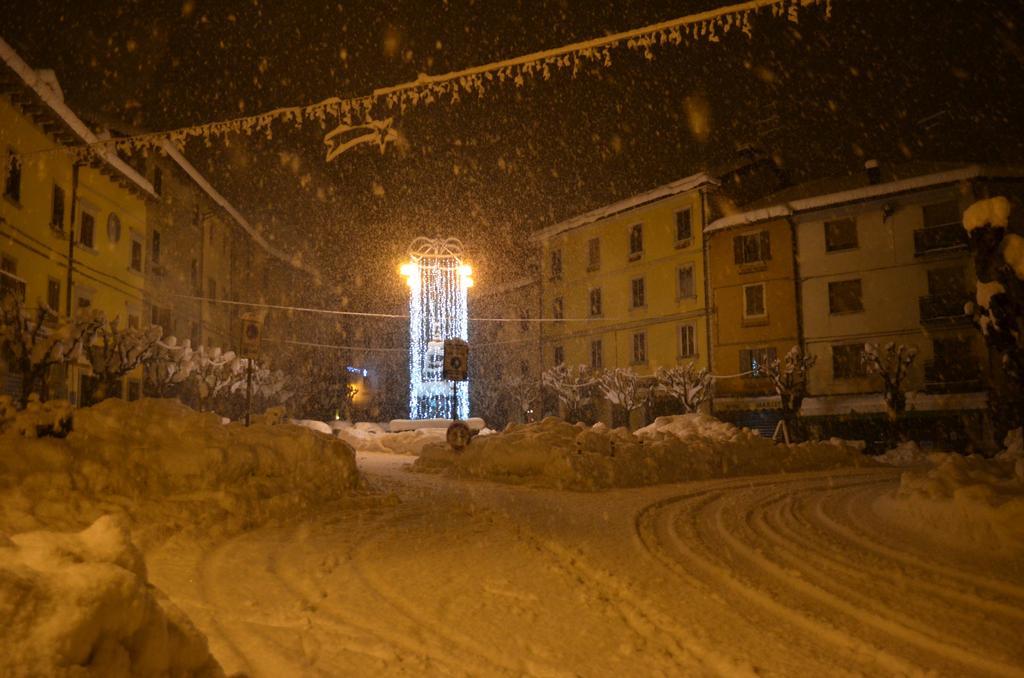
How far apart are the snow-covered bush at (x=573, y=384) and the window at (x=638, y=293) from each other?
4.67 metres

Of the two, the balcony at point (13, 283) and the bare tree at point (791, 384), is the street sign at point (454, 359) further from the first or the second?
Result: the bare tree at point (791, 384)

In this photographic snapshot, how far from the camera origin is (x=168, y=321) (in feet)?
122

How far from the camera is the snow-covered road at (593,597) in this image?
13.4 feet

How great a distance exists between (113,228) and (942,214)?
35.4 metres

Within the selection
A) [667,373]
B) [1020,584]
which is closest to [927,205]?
[667,373]

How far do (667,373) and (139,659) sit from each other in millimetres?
34507

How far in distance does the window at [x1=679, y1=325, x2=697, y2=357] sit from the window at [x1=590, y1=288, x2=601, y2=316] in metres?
6.63

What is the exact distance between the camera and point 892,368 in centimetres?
2903

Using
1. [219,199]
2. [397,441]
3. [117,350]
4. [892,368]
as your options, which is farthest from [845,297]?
[219,199]

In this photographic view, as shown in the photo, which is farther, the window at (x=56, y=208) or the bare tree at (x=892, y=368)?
the bare tree at (x=892, y=368)

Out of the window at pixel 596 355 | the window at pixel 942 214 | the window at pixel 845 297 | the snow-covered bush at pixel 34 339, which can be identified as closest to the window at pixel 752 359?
the window at pixel 845 297

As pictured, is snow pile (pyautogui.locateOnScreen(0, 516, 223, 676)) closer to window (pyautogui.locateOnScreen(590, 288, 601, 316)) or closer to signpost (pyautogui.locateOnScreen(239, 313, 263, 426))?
signpost (pyautogui.locateOnScreen(239, 313, 263, 426))

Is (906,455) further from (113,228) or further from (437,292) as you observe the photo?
(113,228)

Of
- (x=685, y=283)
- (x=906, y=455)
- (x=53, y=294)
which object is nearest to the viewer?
(x=906, y=455)
